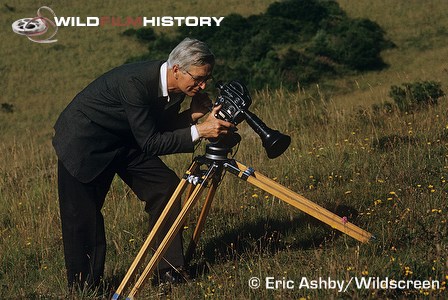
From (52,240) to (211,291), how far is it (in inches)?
81.9

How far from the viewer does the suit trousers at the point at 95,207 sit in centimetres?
446

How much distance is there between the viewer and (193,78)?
4.03 meters

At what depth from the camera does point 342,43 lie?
30953mm

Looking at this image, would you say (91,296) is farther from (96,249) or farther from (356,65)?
(356,65)

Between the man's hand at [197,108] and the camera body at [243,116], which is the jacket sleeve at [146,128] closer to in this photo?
the camera body at [243,116]

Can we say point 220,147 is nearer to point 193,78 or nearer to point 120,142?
point 193,78

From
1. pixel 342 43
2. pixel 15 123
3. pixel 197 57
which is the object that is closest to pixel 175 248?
pixel 197 57

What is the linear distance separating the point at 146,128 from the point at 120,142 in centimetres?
46

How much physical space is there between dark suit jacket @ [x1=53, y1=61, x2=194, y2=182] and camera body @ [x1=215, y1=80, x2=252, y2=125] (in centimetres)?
35

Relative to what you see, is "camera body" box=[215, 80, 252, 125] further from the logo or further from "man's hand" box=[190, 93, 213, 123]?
the logo

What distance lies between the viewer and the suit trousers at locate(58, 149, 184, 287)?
446 cm

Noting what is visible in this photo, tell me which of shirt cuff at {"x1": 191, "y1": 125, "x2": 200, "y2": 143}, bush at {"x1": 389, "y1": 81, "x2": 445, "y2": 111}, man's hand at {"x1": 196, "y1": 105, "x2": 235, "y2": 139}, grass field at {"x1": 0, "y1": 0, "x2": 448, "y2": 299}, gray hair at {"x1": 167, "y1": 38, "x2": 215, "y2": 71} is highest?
gray hair at {"x1": 167, "y1": 38, "x2": 215, "y2": 71}

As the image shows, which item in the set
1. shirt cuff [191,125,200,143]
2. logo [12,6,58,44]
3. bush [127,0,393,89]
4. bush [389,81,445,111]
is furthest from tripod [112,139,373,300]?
logo [12,6,58,44]

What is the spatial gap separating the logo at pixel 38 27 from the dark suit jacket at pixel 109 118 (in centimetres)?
3057
